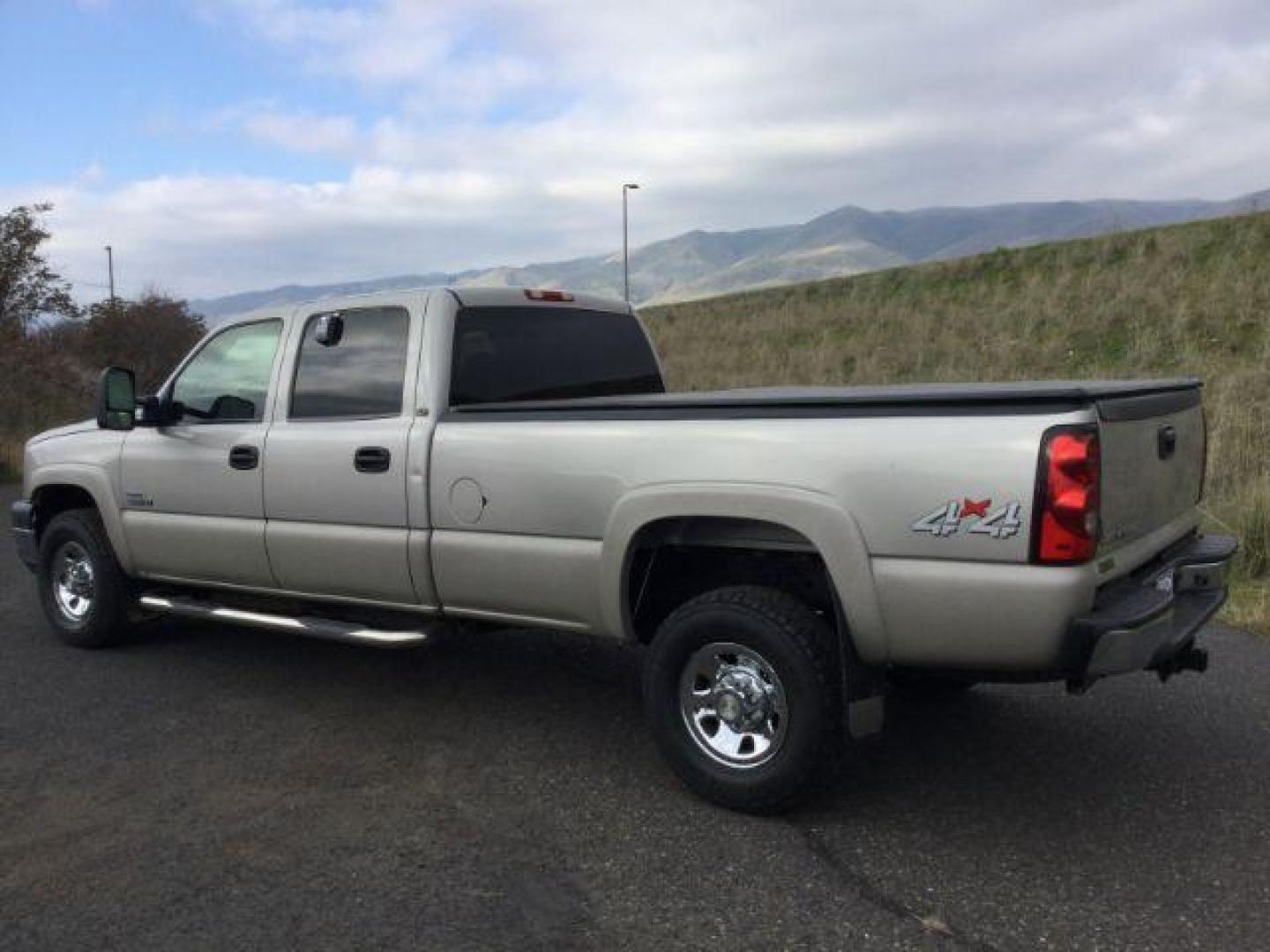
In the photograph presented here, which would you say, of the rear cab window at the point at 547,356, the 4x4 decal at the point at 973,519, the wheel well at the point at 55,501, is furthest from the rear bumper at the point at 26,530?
the 4x4 decal at the point at 973,519

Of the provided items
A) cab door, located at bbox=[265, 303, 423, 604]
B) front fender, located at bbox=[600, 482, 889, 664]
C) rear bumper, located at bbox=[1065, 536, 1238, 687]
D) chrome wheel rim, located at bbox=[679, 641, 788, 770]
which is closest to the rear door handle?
cab door, located at bbox=[265, 303, 423, 604]

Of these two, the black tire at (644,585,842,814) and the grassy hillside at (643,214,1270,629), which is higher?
the grassy hillside at (643,214,1270,629)

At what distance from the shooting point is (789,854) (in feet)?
11.3

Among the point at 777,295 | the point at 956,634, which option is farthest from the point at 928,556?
the point at 777,295

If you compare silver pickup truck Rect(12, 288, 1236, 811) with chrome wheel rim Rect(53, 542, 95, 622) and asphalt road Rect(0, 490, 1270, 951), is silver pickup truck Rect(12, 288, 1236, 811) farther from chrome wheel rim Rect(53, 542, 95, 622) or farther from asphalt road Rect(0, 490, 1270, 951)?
asphalt road Rect(0, 490, 1270, 951)

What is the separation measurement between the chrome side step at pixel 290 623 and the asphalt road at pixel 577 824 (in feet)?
1.24

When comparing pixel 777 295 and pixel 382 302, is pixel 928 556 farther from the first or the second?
pixel 777 295

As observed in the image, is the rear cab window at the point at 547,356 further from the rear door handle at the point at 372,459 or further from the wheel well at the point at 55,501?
the wheel well at the point at 55,501

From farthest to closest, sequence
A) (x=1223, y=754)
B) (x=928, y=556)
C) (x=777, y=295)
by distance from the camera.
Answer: (x=777, y=295)
(x=1223, y=754)
(x=928, y=556)

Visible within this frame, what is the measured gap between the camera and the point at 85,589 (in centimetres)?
609

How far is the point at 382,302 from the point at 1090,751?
3567mm

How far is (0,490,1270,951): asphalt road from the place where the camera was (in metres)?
3.02

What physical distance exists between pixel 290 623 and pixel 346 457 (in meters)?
0.86

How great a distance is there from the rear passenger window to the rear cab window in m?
0.29
